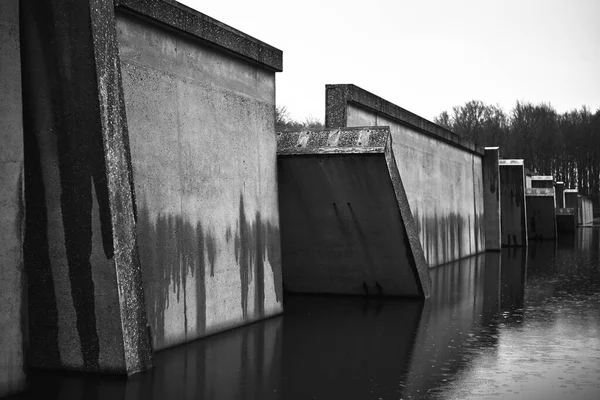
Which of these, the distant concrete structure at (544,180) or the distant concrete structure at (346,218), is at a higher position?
the distant concrete structure at (544,180)

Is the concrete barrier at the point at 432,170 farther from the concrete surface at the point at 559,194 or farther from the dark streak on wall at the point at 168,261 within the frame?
the concrete surface at the point at 559,194

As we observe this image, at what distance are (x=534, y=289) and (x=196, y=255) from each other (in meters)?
6.98

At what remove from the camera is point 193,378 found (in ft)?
21.1

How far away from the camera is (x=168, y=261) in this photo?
766 centimetres

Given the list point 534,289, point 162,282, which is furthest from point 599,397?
point 534,289

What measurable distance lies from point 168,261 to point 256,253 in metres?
1.91

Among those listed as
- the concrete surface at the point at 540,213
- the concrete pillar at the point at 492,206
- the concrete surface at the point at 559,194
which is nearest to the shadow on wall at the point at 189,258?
the concrete pillar at the point at 492,206

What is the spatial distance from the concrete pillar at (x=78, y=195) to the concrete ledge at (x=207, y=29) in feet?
3.42

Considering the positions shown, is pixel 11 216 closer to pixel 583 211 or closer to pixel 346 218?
pixel 346 218

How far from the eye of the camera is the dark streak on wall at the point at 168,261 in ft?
24.1

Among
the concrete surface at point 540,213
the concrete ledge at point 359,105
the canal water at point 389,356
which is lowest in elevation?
the canal water at point 389,356

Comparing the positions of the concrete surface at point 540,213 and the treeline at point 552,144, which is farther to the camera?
the treeline at point 552,144

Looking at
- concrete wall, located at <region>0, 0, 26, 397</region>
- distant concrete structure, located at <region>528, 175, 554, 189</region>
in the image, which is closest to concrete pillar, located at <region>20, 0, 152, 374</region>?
concrete wall, located at <region>0, 0, 26, 397</region>

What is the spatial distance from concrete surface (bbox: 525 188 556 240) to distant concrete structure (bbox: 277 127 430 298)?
65.9ft
